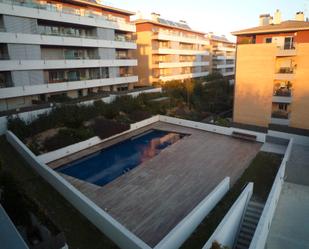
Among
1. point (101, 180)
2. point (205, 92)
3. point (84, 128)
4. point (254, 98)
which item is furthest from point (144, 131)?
point (205, 92)

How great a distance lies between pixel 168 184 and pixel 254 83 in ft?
52.3

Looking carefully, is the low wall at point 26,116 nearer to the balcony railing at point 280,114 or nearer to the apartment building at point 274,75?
the apartment building at point 274,75

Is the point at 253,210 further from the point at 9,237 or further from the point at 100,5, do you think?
the point at 100,5

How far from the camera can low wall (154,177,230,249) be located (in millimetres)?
8961

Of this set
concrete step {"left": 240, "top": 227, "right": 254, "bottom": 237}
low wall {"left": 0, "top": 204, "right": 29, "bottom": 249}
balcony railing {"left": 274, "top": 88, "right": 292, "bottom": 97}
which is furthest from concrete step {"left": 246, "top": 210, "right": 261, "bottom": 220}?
balcony railing {"left": 274, "top": 88, "right": 292, "bottom": 97}

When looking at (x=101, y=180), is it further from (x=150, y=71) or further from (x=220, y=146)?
(x=150, y=71)

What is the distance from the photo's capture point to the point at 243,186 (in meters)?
14.3

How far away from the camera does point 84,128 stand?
868 inches

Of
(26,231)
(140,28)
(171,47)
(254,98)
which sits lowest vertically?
(26,231)

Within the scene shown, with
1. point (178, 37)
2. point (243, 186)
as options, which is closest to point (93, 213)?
point (243, 186)

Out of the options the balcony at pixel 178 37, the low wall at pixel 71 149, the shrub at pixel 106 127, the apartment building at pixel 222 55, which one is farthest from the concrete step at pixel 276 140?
the apartment building at pixel 222 55

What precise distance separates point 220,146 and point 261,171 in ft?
16.0

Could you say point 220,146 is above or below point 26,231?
below

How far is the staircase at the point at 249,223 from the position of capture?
1232 centimetres
